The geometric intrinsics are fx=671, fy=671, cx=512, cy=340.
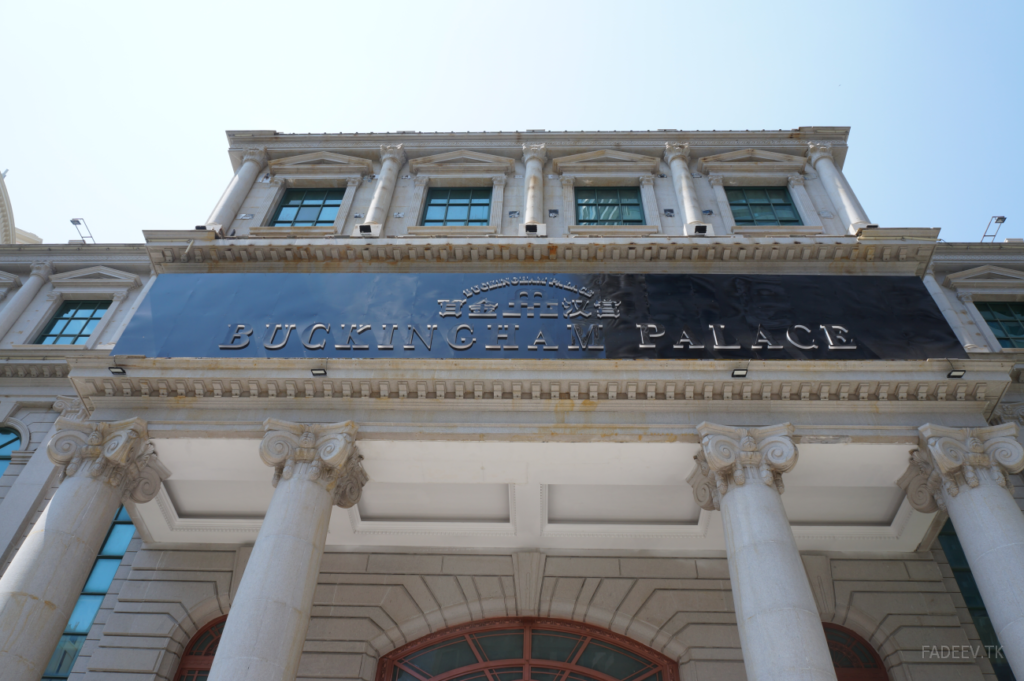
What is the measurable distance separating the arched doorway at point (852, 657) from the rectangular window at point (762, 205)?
1078cm

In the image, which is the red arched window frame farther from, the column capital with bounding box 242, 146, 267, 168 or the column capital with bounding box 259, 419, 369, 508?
the column capital with bounding box 242, 146, 267, 168

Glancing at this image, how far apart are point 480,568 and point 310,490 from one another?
552cm

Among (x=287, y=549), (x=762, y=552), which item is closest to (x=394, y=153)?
(x=287, y=549)

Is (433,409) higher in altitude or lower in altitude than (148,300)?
lower

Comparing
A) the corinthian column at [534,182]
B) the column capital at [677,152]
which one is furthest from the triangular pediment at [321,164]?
the column capital at [677,152]

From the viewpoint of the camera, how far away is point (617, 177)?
2084cm

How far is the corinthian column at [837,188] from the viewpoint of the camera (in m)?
17.8

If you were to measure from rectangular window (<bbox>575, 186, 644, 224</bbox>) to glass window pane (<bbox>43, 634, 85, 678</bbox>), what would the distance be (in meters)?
16.0

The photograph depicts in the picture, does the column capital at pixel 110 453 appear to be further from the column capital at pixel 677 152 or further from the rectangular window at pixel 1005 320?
the rectangular window at pixel 1005 320

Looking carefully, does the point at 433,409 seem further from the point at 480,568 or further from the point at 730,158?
the point at 730,158

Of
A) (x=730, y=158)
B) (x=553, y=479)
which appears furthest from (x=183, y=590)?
(x=730, y=158)

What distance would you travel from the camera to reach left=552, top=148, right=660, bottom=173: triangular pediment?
21109 millimetres

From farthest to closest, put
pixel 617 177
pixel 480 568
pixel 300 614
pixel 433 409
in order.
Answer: pixel 617 177 < pixel 480 568 < pixel 433 409 < pixel 300 614

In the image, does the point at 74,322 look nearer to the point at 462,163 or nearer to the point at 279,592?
the point at 462,163
